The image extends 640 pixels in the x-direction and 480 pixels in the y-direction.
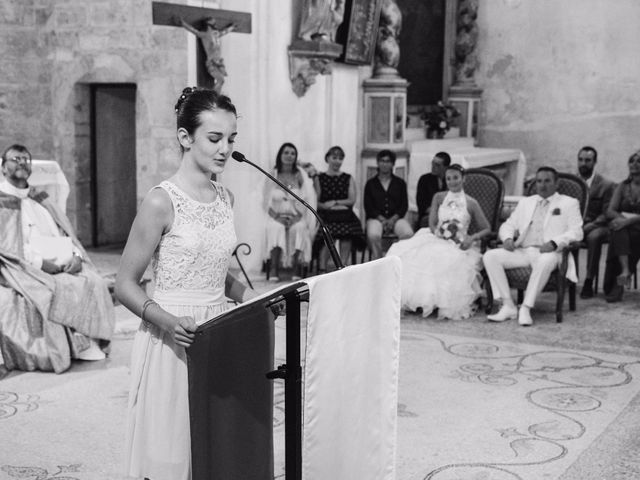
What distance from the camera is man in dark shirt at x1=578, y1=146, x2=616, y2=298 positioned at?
799 centimetres

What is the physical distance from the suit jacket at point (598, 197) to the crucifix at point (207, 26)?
3.35m

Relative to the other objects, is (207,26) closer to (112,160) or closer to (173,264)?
(112,160)

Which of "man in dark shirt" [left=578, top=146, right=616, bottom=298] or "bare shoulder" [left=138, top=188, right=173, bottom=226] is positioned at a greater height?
"bare shoulder" [left=138, top=188, right=173, bottom=226]

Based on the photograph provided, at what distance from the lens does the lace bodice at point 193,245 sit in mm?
2727

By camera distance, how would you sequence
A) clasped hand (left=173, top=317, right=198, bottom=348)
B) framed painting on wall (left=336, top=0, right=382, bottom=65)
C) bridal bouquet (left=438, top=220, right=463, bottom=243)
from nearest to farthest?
clasped hand (left=173, top=317, right=198, bottom=348) → bridal bouquet (left=438, top=220, right=463, bottom=243) → framed painting on wall (left=336, top=0, right=382, bottom=65)

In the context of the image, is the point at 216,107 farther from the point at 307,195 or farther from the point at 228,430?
the point at 307,195

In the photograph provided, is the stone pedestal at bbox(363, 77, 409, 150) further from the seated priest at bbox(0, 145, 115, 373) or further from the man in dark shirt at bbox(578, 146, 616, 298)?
the seated priest at bbox(0, 145, 115, 373)

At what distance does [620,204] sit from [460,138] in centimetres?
419

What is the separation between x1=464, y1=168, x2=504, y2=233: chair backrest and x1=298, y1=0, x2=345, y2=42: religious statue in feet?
7.11

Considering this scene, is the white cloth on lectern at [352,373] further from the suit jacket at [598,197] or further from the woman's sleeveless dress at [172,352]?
the suit jacket at [598,197]

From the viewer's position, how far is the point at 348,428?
2.80 meters

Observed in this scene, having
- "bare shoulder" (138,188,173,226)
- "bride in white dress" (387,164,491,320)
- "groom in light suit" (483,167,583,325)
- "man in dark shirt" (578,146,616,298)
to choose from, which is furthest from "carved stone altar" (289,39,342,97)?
"bare shoulder" (138,188,173,226)

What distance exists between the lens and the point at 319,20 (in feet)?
29.4

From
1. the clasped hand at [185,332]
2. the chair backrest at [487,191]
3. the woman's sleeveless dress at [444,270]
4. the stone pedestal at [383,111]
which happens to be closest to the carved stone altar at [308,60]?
the stone pedestal at [383,111]
